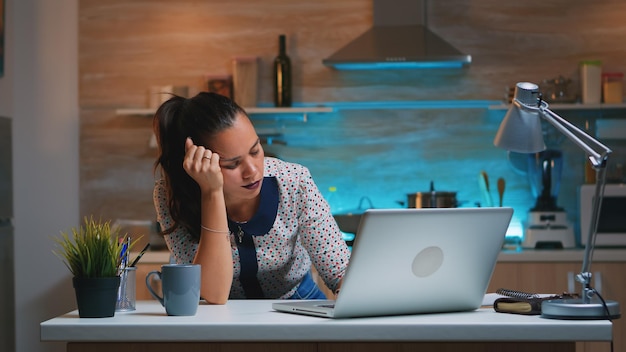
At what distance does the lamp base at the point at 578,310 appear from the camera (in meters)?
1.72

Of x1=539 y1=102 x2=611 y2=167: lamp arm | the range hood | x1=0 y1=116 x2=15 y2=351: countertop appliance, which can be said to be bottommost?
x1=0 y1=116 x2=15 y2=351: countertop appliance

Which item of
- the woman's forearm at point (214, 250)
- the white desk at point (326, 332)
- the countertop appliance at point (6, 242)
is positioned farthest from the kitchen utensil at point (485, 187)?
the white desk at point (326, 332)

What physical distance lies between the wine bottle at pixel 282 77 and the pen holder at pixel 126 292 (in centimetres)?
275

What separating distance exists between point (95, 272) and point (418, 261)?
668mm

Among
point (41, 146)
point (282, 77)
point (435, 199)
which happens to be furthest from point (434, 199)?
point (41, 146)

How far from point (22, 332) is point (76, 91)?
138 centimetres

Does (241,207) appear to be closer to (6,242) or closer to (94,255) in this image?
(94,255)

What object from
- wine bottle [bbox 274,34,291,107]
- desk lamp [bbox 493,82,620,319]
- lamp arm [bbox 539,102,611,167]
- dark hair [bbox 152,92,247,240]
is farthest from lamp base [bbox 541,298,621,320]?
wine bottle [bbox 274,34,291,107]

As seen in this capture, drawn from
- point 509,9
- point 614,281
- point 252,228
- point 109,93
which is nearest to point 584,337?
point 252,228

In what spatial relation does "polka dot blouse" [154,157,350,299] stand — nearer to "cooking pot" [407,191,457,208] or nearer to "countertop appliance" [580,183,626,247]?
"cooking pot" [407,191,457,208]

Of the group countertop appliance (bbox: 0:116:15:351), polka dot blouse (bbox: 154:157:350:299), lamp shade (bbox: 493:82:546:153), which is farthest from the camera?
countertop appliance (bbox: 0:116:15:351)

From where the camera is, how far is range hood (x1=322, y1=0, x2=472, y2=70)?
447 centimetres

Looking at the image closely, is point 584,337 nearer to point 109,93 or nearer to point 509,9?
point 509,9

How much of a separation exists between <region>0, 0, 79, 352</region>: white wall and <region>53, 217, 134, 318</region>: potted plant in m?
2.33
